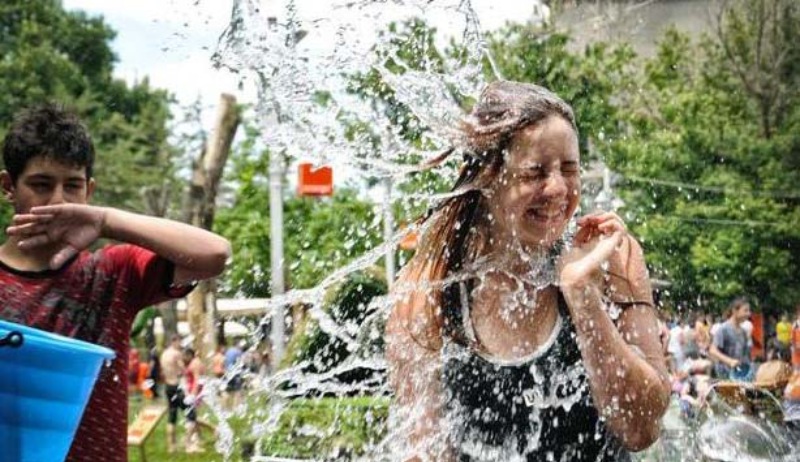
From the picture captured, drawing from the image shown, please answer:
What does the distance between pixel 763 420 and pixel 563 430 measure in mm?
4944

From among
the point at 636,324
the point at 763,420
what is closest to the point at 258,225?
the point at 763,420

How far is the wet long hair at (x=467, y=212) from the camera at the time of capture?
8.06 feet

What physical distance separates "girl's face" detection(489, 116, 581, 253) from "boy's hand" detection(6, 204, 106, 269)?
0.76 metres

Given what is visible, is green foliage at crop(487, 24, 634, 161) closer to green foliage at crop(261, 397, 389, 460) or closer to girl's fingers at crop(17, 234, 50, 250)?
green foliage at crop(261, 397, 389, 460)

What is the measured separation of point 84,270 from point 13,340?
0.61 meters

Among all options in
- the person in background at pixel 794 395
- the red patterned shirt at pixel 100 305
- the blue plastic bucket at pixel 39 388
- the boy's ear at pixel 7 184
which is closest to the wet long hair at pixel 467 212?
the red patterned shirt at pixel 100 305

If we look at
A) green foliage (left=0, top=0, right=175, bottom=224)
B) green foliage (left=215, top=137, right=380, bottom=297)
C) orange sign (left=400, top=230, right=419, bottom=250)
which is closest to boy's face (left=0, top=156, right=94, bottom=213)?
orange sign (left=400, top=230, right=419, bottom=250)

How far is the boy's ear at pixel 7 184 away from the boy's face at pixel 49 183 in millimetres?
66

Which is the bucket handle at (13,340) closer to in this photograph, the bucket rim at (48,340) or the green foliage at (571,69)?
the bucket rim at (48,340)

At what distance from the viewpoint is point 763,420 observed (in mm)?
6938

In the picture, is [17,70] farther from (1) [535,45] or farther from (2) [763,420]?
(2) [763,420]

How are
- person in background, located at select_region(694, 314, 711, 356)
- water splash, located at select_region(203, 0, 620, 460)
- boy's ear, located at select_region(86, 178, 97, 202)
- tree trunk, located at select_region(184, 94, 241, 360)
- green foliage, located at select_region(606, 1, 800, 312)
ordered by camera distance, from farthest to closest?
1. green foliage, located at select_region(606, 1, 800, 312)
2. person in background, located at select_region(694, 314, 711, 356)
3. tree trunk, located at select_region(184, 94, 241, 360)
4. water splash, located at select_region(203, 0, 620, 460)
5. boy's ear, located at select_region(86, 178, 97, 202)

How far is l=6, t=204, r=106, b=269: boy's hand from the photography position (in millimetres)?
2334

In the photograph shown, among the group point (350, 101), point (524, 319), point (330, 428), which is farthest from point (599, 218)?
point (330, 428)
